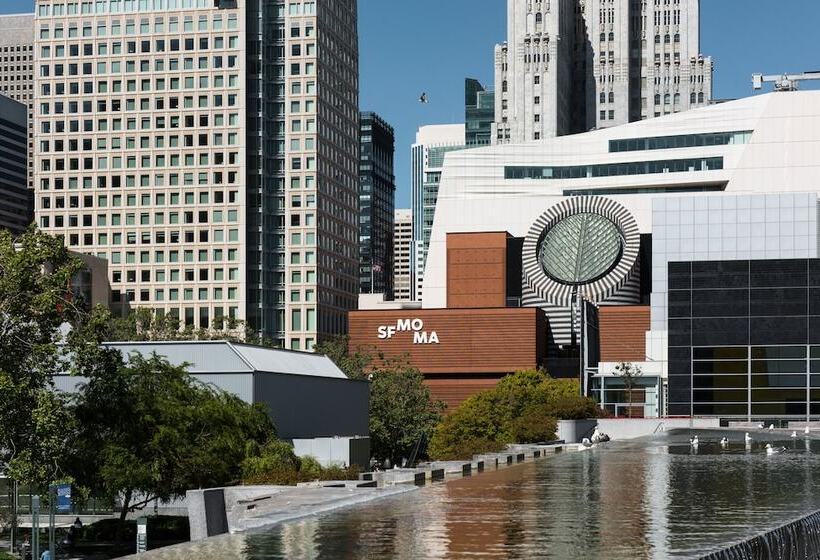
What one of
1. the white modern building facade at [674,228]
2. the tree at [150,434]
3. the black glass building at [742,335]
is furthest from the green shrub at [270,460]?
the white modern building facade at [674,228]

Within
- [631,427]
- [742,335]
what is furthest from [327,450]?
[742,335]

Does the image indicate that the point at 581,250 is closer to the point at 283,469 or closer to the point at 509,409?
the point at 509,409

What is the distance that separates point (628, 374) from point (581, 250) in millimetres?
33327

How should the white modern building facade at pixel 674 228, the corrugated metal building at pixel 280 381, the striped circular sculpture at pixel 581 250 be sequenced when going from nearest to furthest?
the corrugated metal building at pixel 280 381, the white modern building facade at pixel 674 228, the striped circular sculpture at pixel 581 250

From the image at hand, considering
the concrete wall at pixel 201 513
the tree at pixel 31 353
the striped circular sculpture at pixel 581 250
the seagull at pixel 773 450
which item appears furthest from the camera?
the striped circular sculpture at pixel 581 250

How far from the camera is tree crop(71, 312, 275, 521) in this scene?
70.5 m

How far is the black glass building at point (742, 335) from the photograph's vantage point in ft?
505

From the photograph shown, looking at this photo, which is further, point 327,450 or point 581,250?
point 581,250

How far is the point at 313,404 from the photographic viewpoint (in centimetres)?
10662

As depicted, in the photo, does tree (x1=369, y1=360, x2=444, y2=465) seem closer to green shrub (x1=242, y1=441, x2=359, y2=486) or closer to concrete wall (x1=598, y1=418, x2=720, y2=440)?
concrete wall (x1=598, y1=418, x2=720, y2=440)

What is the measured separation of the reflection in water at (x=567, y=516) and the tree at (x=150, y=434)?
1958 cm

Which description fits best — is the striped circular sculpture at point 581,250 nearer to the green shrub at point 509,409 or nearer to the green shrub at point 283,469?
the green shrub at point 509,409

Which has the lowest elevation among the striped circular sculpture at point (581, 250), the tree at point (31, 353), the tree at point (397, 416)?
the tree at point (397, 416)

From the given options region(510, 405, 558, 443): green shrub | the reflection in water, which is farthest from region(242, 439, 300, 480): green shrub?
the reflection in water
